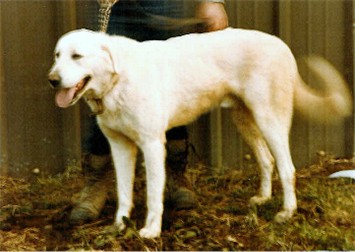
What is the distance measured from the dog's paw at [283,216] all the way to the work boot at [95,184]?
96 centimetres

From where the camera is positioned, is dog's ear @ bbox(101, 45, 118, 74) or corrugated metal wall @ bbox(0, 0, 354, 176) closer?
dog's ear @ bbox(101, 45, 118, 74)

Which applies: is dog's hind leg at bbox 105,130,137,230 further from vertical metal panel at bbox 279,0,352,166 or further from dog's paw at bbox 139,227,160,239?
vertical metal panel at bbox 279,0,352,166

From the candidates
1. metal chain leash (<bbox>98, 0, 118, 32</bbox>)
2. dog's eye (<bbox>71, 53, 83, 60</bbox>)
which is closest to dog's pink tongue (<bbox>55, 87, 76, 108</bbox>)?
dog's eye (<bbox>71, 53, 83, 60</bbox>)

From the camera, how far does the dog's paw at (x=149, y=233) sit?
305 centimetres

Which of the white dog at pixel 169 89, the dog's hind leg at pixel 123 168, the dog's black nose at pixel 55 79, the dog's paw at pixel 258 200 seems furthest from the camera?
the dog's paw at pixel 258 200

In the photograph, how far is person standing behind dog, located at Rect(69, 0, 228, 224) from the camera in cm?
346

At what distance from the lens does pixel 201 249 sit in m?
3.04

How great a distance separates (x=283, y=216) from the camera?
332 cm

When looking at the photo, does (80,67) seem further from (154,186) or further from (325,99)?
(325,99)

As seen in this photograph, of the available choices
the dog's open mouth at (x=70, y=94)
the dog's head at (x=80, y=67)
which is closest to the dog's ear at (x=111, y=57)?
the dog's head at (x=80, y=67)

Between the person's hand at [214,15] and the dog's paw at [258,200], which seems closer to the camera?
the person's hand at [214,15]

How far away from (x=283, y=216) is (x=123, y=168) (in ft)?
2.87

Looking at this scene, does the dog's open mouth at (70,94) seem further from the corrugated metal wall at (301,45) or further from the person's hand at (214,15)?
the corrugated metal wall at (301,45)

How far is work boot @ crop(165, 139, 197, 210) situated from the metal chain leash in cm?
82
